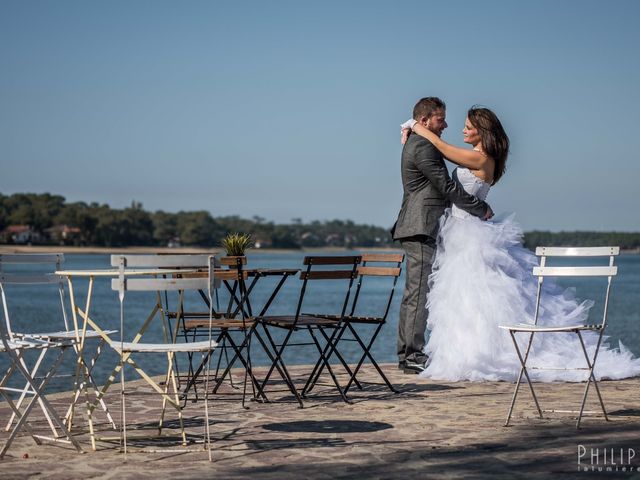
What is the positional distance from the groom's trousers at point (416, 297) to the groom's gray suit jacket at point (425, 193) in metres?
0.11

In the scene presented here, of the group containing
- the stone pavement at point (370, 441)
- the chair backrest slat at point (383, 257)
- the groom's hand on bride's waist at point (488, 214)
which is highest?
the groom's hand on bride's waist at point (488, 214)

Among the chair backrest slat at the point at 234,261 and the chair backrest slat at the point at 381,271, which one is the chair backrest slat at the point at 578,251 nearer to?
the chair backrest slat at the point at 381,271

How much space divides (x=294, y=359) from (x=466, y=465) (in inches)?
497

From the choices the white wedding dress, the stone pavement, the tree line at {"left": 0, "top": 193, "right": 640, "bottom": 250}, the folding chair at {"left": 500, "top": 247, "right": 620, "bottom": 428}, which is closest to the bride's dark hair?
the white wedding dress

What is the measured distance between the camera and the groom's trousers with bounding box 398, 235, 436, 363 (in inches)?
304

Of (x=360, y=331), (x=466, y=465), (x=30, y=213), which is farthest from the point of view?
(x=30, y=213)

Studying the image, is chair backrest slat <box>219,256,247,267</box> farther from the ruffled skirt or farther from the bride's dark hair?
the bride's dark hair

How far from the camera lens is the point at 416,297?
7715 mm

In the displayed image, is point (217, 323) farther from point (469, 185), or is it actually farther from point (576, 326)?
point (469, 185)

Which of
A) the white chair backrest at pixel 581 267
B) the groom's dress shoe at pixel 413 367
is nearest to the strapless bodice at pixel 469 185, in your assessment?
the groom's dress shoe at pixel 413 367

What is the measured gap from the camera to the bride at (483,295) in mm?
7488

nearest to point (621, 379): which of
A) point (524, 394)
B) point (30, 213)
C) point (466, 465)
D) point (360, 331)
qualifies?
point (524, 394)

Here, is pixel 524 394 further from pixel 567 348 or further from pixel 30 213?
pixel 30 213

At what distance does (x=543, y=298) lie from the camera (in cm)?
797
